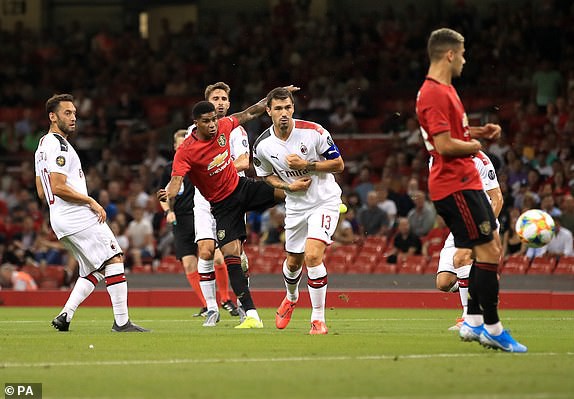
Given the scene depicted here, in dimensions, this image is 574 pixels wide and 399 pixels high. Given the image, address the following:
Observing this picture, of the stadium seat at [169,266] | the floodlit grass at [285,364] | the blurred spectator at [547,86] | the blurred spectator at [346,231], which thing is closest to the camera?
the floodlit grass at [285,364]

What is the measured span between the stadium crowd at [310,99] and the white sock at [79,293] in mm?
9876

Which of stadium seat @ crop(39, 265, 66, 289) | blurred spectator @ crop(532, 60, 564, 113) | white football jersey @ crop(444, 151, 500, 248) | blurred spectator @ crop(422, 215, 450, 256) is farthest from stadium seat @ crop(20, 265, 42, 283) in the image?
white football jersey @ crop(444, 151, 500, 248)

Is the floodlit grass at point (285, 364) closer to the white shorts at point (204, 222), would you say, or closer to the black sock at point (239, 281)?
the black sock at point (239, 281)

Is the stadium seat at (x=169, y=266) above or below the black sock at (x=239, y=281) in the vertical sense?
below

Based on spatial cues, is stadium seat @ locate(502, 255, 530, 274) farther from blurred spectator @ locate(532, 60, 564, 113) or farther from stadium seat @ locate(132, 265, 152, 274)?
stadium seat @ locate(132, 265, 152, 274)

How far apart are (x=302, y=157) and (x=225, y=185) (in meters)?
1.16

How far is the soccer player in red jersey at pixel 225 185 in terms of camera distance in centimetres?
1213

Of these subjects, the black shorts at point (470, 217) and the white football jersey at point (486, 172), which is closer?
the black shorts at point (470, 217)

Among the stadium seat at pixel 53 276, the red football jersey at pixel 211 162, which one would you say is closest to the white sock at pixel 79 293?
the red football jersey at pixel 211 162

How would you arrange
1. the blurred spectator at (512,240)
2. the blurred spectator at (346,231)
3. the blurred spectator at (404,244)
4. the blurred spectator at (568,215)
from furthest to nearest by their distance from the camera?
the blurred spectator at (346,231), the blurred spectator at (404,244), the blurred spectator at (568,215), the blurred spectator at (512,240)

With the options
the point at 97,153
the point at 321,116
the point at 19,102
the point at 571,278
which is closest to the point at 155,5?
the point at 19,102

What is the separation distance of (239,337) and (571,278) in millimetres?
10118

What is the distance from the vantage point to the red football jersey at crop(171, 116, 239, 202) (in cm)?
1216

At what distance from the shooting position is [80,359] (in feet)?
27.8
